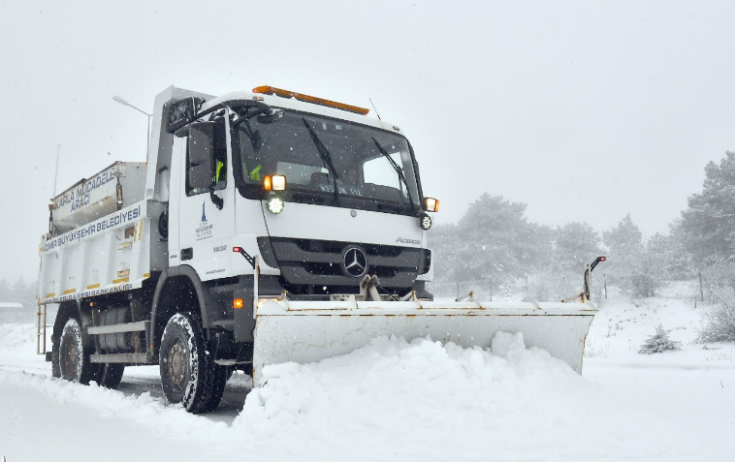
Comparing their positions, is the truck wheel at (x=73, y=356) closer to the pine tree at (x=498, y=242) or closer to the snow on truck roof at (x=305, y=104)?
the snow on truck roof at (x=305, y=104)

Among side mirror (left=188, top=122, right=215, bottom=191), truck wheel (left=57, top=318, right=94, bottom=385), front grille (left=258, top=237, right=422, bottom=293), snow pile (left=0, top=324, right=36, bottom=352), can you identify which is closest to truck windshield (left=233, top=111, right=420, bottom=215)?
side mirror (left=188, top=122, right=215, bottom=191)

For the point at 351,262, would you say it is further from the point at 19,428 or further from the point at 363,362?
the point at 19,428

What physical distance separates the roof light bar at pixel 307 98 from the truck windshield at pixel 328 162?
348 mm

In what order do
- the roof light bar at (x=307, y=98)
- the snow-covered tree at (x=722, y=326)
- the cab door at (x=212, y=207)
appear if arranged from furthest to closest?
the snow-covered tree at (x=722, y=326) → the roof light bar at (x=307, y=98) → the cab door at (x=212, y=207)

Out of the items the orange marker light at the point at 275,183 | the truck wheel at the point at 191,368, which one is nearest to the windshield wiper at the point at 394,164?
the orange marker light at the point at 275,183

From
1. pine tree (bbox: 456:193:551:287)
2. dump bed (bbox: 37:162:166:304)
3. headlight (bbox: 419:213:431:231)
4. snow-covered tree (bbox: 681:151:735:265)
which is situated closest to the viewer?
headlight (bbox: 419:213:431:231)

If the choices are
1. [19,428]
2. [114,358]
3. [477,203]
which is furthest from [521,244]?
[19,428]

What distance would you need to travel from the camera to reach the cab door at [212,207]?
5.61 metres

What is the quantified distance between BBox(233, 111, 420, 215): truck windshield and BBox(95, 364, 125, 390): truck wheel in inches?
180

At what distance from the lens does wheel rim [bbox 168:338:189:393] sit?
6.12 metres

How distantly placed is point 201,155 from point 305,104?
1.14 meters

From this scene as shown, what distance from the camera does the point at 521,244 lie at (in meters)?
40.9

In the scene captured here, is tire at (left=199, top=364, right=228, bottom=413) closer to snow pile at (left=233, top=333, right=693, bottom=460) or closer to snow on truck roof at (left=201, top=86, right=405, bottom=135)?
snow pile at (left=233, top=333, right=693, bottom=460)

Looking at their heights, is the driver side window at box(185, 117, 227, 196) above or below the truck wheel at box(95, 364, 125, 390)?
above
